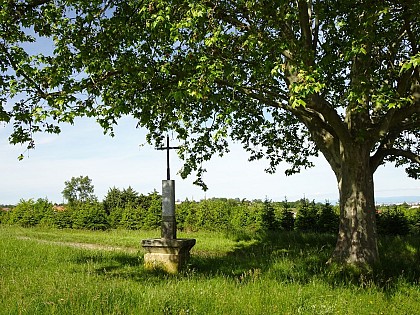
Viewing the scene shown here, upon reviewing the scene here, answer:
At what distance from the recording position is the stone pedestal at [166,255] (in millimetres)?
9359

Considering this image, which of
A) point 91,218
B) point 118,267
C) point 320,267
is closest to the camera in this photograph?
point 320,267

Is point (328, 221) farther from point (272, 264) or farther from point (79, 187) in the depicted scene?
point (79, 187)

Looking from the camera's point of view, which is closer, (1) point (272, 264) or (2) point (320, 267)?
(2) point (320, 267)

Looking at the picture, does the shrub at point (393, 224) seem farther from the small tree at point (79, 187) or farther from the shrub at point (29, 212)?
the small tree at point (79, 187)

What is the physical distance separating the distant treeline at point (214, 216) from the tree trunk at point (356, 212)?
8.74 meters

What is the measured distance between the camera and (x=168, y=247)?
9445 mm

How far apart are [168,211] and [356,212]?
4790mm

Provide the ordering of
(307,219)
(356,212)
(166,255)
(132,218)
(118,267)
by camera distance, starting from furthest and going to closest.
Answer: (132,218) → (307,219) → (118,267) → (356,212) → (166,255)

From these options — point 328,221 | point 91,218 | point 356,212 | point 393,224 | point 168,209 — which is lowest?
point 393,224

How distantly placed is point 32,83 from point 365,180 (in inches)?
323

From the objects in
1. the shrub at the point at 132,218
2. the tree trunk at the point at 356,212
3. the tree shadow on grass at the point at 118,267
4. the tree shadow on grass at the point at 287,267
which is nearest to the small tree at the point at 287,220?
the tree shadow on grass at the point at 287,267

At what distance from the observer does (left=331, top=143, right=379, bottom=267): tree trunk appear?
30.9 ft

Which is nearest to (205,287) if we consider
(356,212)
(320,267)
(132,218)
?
(320,267)

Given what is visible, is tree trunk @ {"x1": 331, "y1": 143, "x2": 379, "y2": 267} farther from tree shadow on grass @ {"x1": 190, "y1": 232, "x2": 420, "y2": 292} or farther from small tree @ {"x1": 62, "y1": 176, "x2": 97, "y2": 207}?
small tree @ {"x1": 62, "y1": 176, "x2": 97, "y2": 207}
